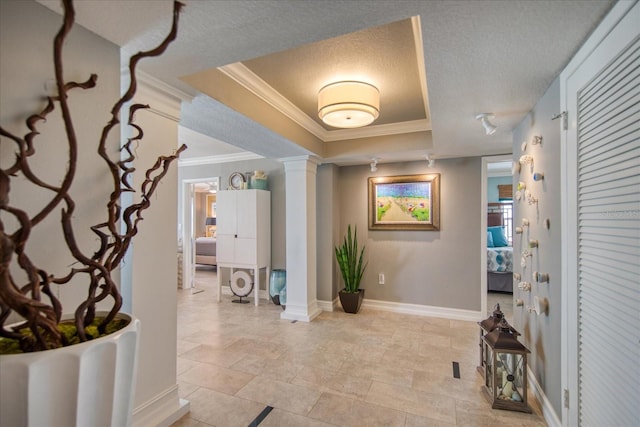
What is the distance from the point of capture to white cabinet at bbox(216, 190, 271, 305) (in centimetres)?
442

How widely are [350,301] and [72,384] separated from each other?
3.39 m

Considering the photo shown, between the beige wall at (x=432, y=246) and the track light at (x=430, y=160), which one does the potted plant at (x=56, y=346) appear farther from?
the beige wall at (x=432, y=246)

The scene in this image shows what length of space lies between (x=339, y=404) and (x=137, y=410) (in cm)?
121

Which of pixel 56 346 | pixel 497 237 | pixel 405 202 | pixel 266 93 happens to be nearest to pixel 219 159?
pixel 266 93

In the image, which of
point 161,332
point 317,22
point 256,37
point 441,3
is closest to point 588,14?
point 441,3

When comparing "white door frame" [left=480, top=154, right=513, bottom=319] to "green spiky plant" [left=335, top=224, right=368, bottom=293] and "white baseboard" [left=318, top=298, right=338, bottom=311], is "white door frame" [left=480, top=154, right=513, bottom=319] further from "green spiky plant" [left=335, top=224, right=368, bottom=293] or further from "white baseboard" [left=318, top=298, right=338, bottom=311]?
"white baseboard" [left=318, top=298, right=338, bottom=311]

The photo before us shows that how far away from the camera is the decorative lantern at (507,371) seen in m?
1.96

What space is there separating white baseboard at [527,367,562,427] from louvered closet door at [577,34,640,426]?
0.37 metres

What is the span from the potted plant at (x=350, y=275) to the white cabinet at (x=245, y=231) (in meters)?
1.15

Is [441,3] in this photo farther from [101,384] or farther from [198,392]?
[198,392]

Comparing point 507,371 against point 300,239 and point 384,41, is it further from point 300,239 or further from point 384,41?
point 300,239

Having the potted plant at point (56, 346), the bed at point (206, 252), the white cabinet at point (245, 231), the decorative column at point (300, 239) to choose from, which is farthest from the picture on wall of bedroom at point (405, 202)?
the bed at point (206, 252)

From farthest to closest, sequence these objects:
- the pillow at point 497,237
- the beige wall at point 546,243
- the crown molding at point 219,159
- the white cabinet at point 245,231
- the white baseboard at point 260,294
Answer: the pillow at point 497,237 → the crown molding at point 219,159 → the white baseboard at point 260,294 → the white cabinet at point 245,231 → the beige wall at point 546,243

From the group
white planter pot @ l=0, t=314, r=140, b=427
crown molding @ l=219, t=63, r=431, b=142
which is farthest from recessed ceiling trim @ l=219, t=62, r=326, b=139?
white planter pot @ l=0, t=314, r=140, b=427
